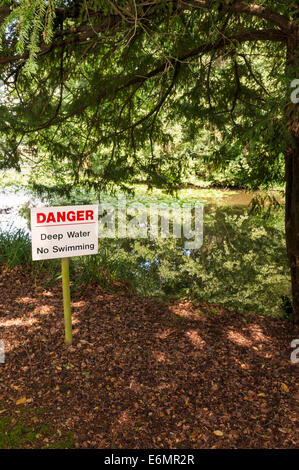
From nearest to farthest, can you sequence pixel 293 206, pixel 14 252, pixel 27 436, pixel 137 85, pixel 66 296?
pixel 27 436 → pixel 66 296 → pixel 293 206 → pixel 137 85 → pixel 14 252

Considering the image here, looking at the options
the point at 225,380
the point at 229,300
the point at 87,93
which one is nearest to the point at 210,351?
the point at 225,380

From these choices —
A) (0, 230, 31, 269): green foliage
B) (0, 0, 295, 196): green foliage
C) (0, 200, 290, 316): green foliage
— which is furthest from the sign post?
(0, 230, 31, 269): green foliage

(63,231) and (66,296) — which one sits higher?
(63,231)

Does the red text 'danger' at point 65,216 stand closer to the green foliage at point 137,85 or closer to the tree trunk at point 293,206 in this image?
the green foliage at point 137,85

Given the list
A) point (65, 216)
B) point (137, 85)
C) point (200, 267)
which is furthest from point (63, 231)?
point (200, 267)

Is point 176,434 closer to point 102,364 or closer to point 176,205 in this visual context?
point 102,364

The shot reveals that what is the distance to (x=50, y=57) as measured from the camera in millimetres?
3434

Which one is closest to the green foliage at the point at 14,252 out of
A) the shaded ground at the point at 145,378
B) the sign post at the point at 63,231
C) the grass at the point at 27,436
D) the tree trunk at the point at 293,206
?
the shaded ground at the point at 145,378

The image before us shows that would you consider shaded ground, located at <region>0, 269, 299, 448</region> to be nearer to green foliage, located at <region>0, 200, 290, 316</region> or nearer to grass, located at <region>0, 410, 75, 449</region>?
grass, located at <region>0, 410, 75, 449</region>

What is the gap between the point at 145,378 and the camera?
8.76ft

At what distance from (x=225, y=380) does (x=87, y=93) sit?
3.20 m

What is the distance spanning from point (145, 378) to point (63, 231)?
1316mm

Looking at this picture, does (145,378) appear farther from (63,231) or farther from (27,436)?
(63,231)

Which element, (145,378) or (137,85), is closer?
(145,378)
